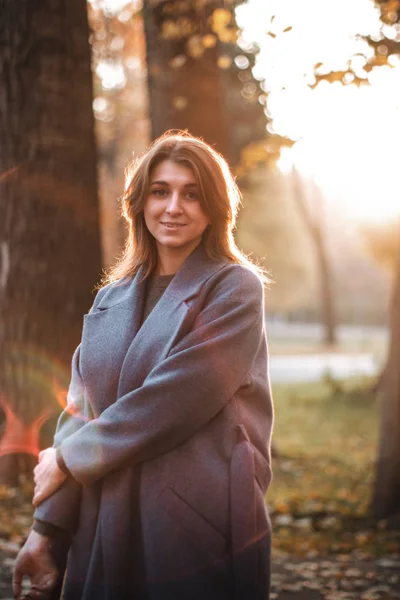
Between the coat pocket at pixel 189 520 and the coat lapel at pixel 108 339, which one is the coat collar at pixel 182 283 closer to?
the coat lapel at pixel 108 339

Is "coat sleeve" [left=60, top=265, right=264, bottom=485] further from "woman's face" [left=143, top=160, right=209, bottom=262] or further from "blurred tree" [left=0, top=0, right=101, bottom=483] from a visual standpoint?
"blurred tree" [left=0, top=0, right=101, bottom=483]

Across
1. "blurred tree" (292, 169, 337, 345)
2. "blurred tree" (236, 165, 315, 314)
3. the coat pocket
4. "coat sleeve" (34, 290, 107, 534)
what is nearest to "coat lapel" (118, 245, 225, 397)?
"coat sleeve" (34, 290, 107, 534)

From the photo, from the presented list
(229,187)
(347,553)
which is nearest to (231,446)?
(229,187)

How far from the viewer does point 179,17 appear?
23.6 feet

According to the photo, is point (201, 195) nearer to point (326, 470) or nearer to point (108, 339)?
point (108, 339)

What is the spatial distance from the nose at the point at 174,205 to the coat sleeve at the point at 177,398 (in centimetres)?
36

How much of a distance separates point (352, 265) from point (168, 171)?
63.4 metres

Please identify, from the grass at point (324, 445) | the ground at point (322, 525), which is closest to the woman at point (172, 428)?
the ground at point (322, 525)

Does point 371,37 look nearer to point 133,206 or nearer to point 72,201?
point 72,201

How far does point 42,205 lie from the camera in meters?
4.95

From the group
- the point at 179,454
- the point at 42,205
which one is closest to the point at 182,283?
the point at 179,454

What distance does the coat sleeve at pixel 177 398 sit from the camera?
2.45 meters

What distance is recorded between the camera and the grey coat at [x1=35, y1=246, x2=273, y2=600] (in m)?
2.47

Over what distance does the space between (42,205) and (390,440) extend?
4.29m
